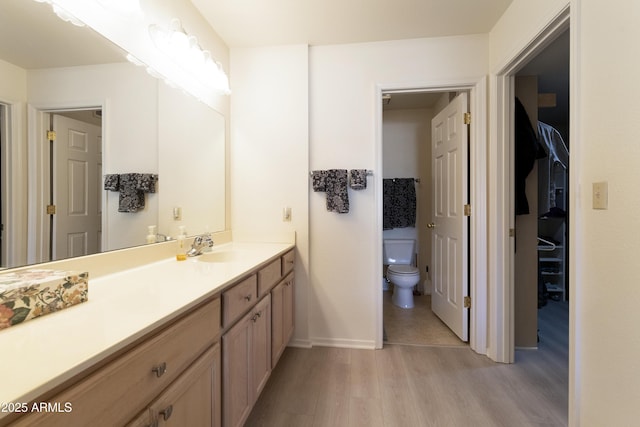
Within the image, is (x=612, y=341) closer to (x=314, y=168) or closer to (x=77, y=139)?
(x=314, y=168)

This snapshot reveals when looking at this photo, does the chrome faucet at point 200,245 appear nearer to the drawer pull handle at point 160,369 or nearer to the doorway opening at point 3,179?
the doorway opening at point 3,179

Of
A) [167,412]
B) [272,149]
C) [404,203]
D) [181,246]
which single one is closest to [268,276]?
[181,246]

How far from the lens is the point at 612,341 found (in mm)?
956

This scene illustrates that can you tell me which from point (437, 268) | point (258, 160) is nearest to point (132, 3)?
point (258, 160)

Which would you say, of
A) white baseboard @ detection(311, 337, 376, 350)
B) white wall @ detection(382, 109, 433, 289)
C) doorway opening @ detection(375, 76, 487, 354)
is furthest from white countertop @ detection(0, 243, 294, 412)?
white wall @ detection(382, 109, 433, 289)

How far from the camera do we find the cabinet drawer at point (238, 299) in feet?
3.42

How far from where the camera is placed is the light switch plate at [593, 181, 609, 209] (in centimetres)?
98

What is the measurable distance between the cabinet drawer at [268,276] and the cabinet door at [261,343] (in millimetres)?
56

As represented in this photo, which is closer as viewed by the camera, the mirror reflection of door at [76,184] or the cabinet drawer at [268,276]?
the mirror reflection of door at [76,184]

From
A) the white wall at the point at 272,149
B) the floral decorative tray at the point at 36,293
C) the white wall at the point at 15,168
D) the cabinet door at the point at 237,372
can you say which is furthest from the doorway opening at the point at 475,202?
the white wall at the point at 15,168

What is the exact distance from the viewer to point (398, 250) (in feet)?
10.4

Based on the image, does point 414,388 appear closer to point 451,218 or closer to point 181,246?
point 451,218

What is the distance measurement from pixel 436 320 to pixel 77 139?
9.41 ft

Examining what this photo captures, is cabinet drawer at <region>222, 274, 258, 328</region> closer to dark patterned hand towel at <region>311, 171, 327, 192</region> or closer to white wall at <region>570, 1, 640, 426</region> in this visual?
dark patterned hand towel at <region>311, 171, 327, 192</region>
